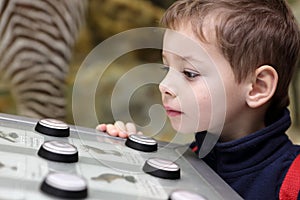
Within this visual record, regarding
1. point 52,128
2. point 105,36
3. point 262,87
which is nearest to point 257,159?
point 262,87

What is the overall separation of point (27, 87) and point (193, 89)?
3.87 ft

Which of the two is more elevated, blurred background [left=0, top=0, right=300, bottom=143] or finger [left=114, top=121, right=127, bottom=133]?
finger [left=114, top=121, right=127, bottom=133]

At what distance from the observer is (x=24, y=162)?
0.63 metres

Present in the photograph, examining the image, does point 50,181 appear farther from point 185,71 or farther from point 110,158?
point 185,71

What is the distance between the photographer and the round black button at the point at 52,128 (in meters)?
0.82

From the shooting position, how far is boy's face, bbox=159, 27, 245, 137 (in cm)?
94

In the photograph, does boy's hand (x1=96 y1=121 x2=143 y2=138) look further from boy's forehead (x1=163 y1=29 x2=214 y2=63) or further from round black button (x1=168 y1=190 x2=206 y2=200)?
round black button (x1=168 y1=190 x2=206 y2=200)

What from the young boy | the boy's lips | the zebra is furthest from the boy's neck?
the zebra

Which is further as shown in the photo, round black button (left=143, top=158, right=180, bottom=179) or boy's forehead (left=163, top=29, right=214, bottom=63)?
boy's forehead (left=163, top=29, right=214, bottom=63)

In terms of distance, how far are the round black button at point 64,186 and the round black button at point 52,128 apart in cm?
25

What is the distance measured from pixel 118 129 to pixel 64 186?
47 cm

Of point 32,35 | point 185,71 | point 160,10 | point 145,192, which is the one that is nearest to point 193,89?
point 185,71

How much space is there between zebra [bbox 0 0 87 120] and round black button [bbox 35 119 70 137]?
115 centimetres

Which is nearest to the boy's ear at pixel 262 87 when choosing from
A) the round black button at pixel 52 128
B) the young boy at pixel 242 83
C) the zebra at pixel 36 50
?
the young boy at pixel 242 83
